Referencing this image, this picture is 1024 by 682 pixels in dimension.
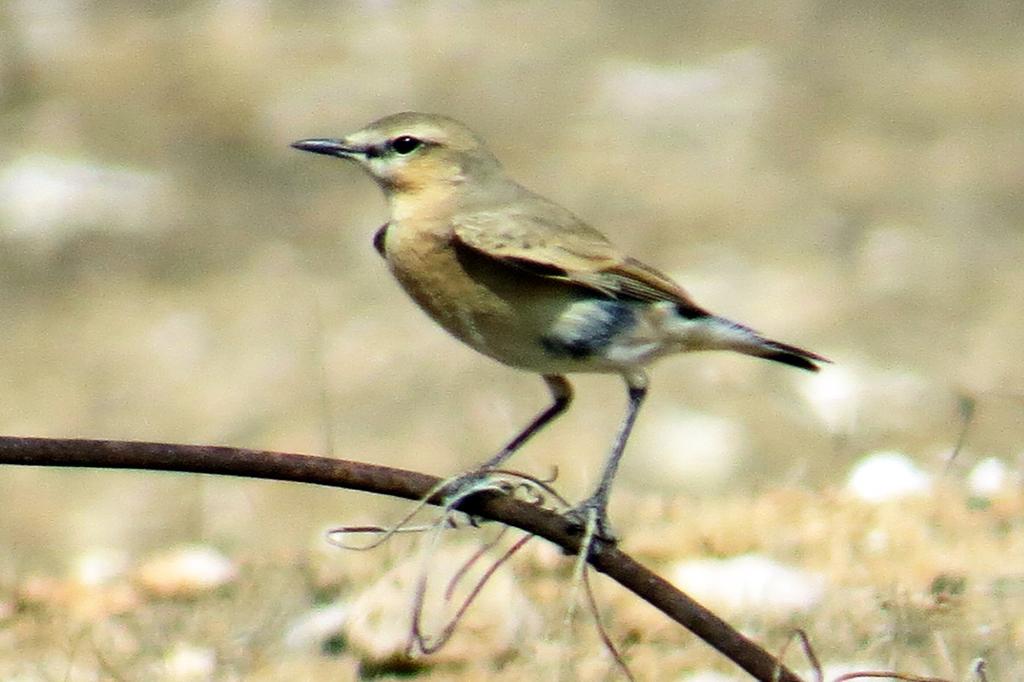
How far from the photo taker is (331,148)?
5.13 metres

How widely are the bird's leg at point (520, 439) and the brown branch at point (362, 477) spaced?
16 centimetres

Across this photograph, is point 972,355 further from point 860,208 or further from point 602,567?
point 602,567

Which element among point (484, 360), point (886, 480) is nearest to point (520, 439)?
point (886, 480)

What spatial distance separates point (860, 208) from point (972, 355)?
212 cm

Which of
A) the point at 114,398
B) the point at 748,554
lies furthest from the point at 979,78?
the point at 748,554

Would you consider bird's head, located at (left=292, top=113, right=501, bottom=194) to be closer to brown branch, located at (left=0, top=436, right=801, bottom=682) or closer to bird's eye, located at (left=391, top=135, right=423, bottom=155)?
bird's eye, located at (left=391, top=135, right=423, bottom=155)

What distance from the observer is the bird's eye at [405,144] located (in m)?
5.30

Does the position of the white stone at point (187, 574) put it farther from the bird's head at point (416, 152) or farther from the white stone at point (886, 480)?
the white stone at point (886, 480)

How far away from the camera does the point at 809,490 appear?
7.10 meters

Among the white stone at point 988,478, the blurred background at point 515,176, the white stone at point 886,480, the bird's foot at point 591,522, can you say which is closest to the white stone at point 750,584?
the blurred background at point 515,176

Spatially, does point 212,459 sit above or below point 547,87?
above

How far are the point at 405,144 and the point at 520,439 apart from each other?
124 cm

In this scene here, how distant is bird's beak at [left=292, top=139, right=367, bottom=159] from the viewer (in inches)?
200

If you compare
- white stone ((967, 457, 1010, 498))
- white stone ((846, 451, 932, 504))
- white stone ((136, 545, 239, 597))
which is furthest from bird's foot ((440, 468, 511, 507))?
white stone ((967, 457, 1010, 498))
